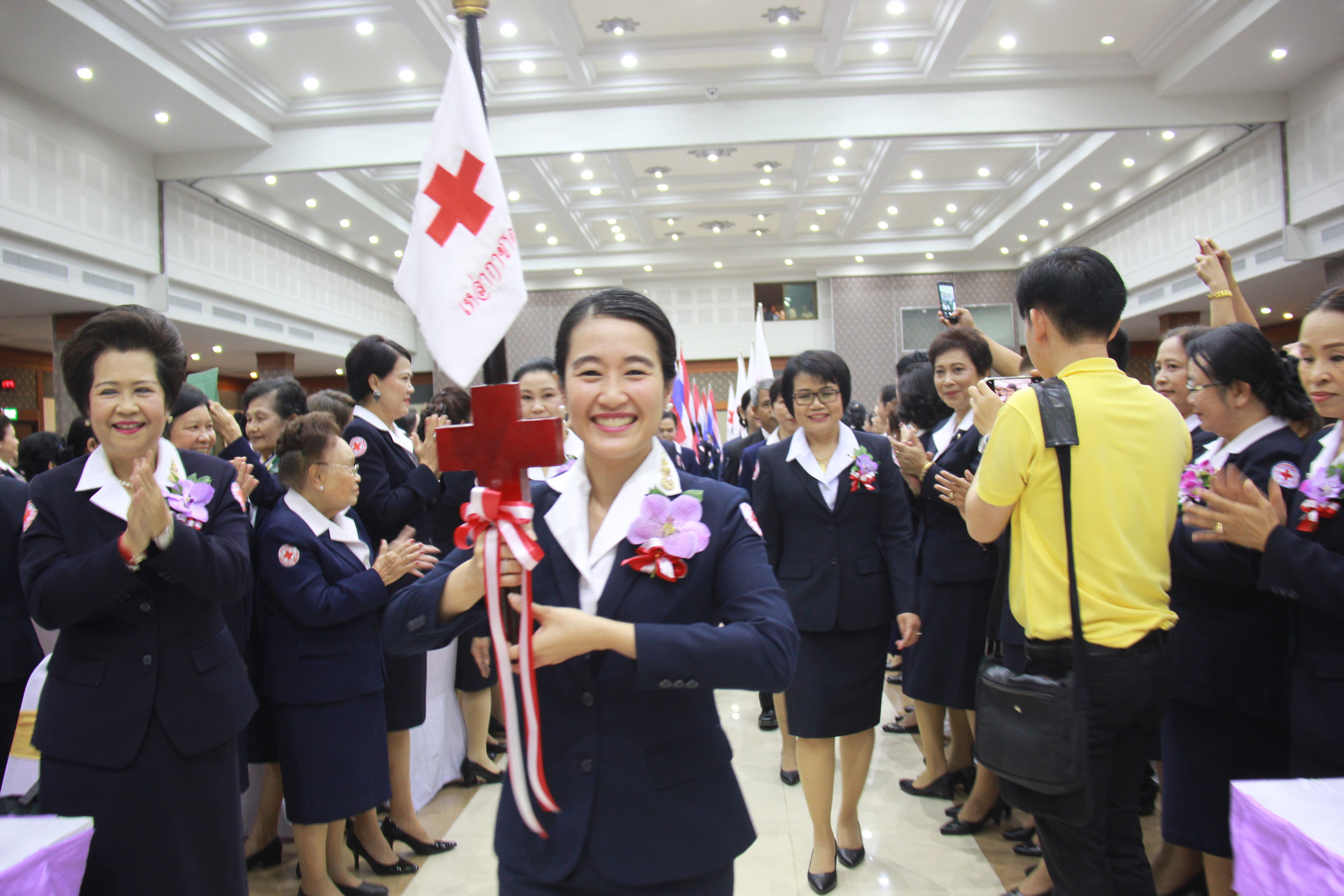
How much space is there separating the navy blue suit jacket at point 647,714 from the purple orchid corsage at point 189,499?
86 centimetres

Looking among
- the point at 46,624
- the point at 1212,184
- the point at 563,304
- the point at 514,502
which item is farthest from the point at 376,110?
the point at 1212,184

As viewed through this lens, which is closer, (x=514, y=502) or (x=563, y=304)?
(x=514, y=502)

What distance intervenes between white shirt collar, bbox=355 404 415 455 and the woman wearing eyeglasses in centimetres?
134

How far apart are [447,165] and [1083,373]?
1.31 meters

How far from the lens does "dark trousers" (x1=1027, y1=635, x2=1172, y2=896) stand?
1624 mm

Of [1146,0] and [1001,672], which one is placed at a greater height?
[1146,0]

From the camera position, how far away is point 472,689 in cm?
355

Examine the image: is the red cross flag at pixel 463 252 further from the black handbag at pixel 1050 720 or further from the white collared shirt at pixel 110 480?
the black handbag at pixel 1050 720

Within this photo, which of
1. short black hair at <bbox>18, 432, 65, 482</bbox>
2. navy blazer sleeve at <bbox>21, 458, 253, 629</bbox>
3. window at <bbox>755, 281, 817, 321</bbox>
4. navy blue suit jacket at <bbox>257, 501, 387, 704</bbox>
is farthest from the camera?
window at <bbox>755, 281, 817, 321</bbox>

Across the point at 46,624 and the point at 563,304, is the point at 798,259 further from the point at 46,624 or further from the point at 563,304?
the point at 46,624

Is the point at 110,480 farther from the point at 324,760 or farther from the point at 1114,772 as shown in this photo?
the point at 1114,772

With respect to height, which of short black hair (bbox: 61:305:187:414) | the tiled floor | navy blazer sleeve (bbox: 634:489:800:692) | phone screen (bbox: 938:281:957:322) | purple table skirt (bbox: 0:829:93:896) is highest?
phone screen (bbox: 938:281:957:322)

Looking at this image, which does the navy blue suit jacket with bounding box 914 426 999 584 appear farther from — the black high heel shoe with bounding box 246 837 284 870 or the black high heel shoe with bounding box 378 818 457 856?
the black high heel shoe with bounding box 246 837 284 870

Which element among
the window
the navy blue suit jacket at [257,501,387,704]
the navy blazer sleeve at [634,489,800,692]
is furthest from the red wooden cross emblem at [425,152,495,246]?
the window
